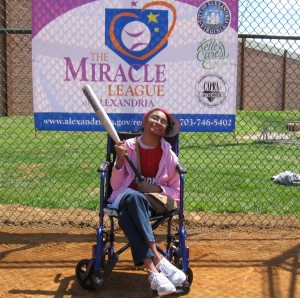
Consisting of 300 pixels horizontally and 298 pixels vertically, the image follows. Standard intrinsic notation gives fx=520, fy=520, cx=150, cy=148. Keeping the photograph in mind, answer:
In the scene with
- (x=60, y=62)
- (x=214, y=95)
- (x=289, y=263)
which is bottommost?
(x=289, y=263)

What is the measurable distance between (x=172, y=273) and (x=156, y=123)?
3.99ft

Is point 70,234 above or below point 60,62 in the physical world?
below

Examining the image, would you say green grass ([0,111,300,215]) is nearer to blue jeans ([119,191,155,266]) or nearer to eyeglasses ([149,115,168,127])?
eyeglasses ([149,115,168,127])

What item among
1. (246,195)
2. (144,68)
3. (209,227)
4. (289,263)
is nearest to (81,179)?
(246,195)

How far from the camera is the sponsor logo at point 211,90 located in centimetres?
494

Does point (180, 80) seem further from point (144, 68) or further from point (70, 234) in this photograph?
point (70, 234)

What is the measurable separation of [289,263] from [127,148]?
1.75 metres

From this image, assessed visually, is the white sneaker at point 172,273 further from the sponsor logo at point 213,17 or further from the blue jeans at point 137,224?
the sponsor logo at point 213,17

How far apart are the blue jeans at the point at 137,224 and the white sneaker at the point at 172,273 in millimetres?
99

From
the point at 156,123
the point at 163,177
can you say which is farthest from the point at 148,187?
the point at 156,123

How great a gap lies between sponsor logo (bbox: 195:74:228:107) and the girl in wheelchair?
0.74 m

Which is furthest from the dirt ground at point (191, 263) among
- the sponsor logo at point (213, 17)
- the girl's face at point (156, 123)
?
the sponsor logo at point (213, 17)

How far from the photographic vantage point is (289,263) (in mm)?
4539

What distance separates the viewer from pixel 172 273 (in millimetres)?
3619
